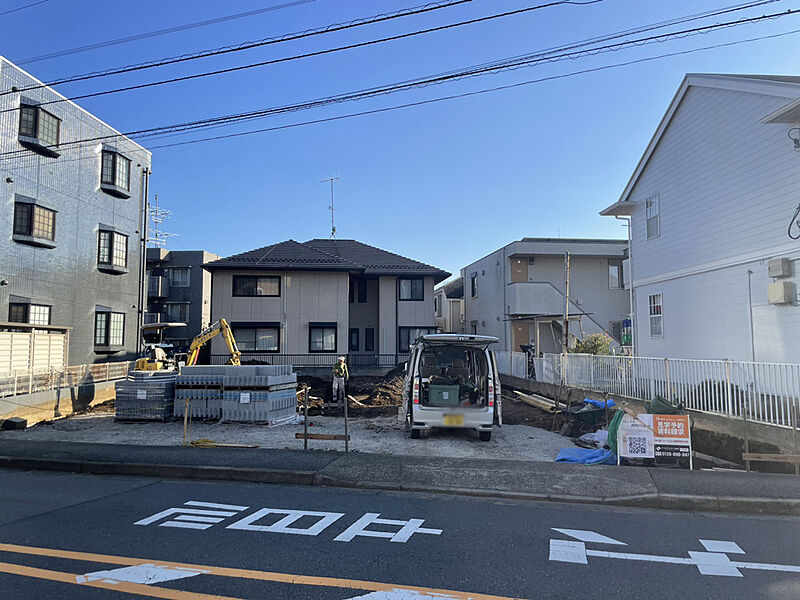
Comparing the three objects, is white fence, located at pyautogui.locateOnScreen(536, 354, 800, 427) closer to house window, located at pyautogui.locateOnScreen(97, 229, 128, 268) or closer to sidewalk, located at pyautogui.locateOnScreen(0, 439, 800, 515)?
sidewalk, located at pyautogui.locateOnScreen(0, 439, 800, 515)

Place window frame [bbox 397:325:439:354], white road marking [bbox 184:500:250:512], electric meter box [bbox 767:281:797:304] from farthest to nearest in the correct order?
window frame [bbox 397:325:439:354] → electric meter box [bbox 767:281:797:304] → white road marking [bbox 184:500:250:512]

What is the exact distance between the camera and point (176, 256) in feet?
111

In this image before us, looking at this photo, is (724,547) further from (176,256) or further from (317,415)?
(176,256)

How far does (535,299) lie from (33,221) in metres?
19.4

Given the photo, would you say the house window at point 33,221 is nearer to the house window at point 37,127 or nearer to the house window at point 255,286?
the house window at point 37,127

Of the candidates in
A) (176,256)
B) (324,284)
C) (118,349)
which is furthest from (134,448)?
(176,256)

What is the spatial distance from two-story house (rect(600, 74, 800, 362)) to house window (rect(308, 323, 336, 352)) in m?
13.6

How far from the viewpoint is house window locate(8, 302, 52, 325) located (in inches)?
599

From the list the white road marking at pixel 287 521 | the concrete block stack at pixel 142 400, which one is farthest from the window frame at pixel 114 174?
the white road marking at pixel 287 521

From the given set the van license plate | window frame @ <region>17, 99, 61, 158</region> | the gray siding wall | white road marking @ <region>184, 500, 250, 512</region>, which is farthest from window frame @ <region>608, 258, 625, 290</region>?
window frame @ <region>17, 99, 61, 158</region>

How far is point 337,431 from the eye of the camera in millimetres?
10883

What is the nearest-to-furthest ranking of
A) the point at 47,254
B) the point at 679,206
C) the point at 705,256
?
1. the point at 705,256
2. the point at 679,206
3. the point at 47,254

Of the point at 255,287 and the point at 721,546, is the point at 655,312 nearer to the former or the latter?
the point at 721,546

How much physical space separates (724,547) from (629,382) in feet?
23.6
